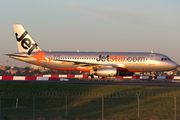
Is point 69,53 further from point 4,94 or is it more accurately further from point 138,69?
point 4,94

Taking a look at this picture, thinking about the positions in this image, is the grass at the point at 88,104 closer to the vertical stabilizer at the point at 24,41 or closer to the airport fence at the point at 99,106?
the airport fence at the point at 99,106

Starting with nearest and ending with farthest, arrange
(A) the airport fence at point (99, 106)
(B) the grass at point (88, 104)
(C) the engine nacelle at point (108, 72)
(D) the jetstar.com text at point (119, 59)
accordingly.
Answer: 1. (B) the grass at point (88, 104)
2. (A) the airport fence at point (99, 106)
3. (C) the engine nacelle at point (108, 72)
4. (D) the jetstar.com text at point (119, 59)

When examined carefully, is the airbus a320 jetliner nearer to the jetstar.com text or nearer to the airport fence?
the jetstar.com text

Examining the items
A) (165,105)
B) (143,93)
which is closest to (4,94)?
(143,93)

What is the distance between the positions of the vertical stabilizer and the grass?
14.6 meters

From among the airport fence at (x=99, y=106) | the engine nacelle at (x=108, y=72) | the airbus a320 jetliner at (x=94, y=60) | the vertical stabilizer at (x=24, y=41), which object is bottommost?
the airport fence at (x=99, y=106)

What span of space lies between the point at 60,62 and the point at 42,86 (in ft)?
44.3

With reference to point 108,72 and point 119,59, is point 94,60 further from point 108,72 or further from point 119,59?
point 108,72

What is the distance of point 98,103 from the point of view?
24234 millimetres

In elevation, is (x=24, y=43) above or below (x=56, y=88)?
above

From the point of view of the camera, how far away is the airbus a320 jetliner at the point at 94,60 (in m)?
43.6

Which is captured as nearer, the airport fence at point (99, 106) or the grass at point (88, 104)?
the grass at point (88, 104)

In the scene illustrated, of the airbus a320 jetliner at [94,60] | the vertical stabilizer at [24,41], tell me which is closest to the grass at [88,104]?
the airbus a320 jetliner at [94,60]

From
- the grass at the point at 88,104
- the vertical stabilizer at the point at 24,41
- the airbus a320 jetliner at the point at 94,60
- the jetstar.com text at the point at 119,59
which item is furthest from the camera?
the vertical stabilizer at the point at 24,41
